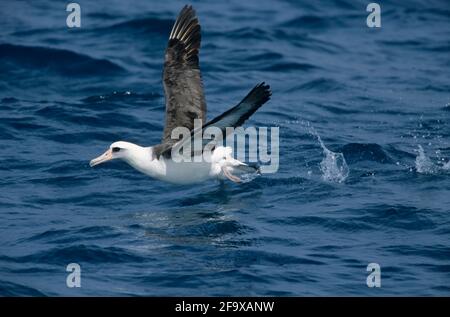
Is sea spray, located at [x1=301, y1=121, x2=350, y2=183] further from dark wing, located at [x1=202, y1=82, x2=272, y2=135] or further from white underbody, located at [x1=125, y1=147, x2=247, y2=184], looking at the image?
dark wing, located at [x1=202, y1=82, x2=272, y2=135]

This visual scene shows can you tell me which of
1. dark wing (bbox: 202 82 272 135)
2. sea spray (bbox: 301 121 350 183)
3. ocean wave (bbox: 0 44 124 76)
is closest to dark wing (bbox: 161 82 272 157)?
dark wing (bbox: 202 82 272 135)

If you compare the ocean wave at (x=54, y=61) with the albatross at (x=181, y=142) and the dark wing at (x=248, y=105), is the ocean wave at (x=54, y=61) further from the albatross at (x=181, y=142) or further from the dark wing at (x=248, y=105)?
the dark wing at (x=248, y=105)

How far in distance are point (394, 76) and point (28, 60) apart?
7.86 metres

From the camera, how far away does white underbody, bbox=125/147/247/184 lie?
40.5 ft

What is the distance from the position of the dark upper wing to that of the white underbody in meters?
0.38

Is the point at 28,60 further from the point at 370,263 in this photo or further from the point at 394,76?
the point at 370,263

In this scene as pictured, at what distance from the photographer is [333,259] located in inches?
420

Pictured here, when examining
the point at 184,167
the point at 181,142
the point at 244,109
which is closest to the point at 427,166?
the point at 184,167

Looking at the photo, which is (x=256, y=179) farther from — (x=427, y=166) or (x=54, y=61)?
A: (x=54, y=61)

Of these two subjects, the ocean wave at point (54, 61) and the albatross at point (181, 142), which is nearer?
the albatross at point (181, 142)

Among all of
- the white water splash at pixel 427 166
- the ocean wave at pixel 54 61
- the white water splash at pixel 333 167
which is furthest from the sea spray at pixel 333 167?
the ocean wave at pixel 54 61

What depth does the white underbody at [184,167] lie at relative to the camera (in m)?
12.3
